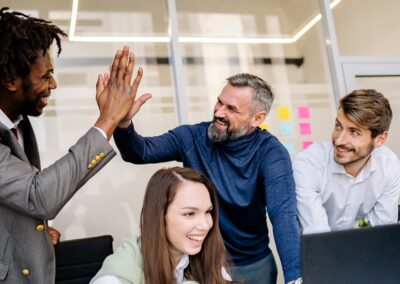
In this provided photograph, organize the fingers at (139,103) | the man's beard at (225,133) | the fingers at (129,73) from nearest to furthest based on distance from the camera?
the fingers at (129,73)
the fingers at (139,103)
the man's beard at (225,133)

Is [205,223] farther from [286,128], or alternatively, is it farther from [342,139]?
[286,128]

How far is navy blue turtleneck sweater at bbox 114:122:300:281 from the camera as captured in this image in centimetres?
182

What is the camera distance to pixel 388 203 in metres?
2.06

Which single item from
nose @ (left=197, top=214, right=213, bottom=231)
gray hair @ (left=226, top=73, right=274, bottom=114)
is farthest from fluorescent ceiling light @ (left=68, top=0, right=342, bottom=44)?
nose @ (left=197, top=214, right=213, bottom=231)

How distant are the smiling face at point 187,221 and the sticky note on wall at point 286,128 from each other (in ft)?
7.68

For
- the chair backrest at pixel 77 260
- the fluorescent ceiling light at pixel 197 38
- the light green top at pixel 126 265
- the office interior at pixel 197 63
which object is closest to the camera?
the light green top at pixel 126 265

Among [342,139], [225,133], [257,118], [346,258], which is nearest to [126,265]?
[346,258]

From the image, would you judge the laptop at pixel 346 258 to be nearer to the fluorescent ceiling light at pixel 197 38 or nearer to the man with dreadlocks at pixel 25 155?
the man with dreadlocks at pixel 25 155

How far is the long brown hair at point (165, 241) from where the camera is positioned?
4.50 feet

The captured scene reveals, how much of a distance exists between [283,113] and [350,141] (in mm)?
1809

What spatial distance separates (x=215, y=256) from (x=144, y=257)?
0.87ft

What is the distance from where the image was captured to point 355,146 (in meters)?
2.02

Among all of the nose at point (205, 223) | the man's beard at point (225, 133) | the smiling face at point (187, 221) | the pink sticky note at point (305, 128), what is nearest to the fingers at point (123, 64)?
the smiling face at point (187, 221)

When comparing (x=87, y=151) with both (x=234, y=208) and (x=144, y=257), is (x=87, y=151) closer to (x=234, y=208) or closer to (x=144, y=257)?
(x=144, y=257)
